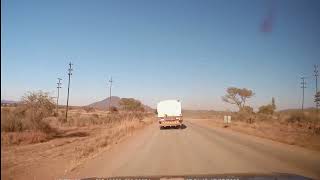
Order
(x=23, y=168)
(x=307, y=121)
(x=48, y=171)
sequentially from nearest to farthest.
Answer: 1. (x=48, y=171)
2. (x=23, y=168)
3. (x=307, y=121)

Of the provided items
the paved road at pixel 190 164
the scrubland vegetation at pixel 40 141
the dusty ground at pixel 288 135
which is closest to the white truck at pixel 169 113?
the dusty ground at pixel 288 135

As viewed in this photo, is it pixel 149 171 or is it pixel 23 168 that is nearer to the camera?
pixel 149 171

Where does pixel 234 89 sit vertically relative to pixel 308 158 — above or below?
above

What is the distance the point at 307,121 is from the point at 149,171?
48866mm

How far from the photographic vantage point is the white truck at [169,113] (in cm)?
3897

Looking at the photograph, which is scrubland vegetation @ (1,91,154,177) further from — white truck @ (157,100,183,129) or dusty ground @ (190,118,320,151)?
dusty ground @ (190,118,320,151)

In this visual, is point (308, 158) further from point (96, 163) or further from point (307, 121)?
point (307, 121)

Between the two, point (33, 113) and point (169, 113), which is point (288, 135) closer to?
point (169, 113)

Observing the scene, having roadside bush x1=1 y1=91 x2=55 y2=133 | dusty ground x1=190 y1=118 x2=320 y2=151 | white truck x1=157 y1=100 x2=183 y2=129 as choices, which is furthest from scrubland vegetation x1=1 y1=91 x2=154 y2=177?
dusty ground x1=190 y1=118 x2=320 y2=151

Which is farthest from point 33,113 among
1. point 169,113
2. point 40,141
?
point 169,113

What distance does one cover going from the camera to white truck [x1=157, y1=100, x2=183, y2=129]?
1534 inches

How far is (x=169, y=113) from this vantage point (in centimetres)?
3916

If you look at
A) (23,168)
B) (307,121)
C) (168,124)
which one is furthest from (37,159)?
(307,121)

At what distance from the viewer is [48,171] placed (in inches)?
485
